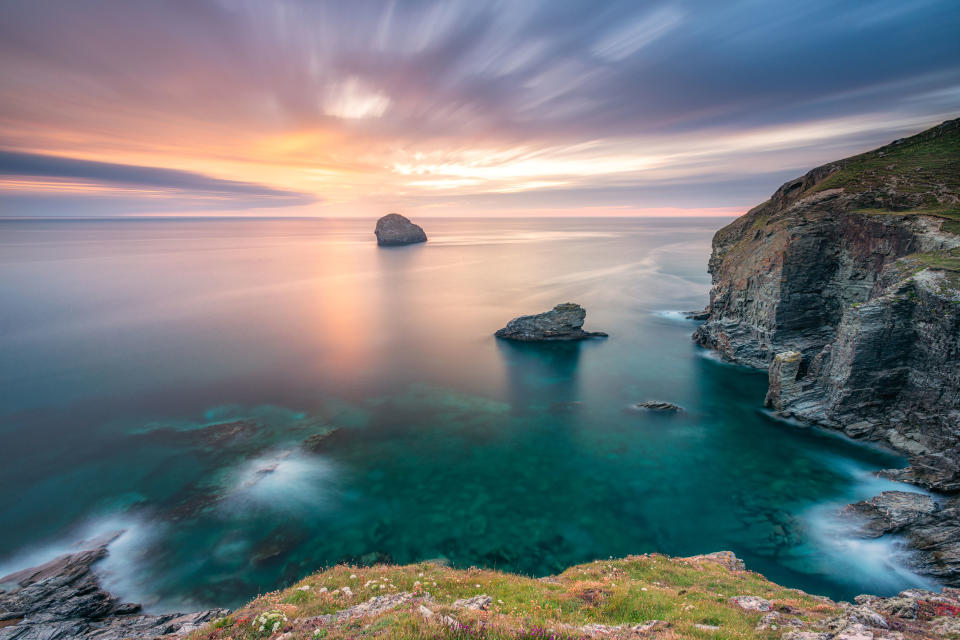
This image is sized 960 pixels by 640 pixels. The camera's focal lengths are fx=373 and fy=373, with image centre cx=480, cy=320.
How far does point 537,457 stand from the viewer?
27.4m

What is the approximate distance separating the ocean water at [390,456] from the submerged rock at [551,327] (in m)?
2.04

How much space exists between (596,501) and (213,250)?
178m

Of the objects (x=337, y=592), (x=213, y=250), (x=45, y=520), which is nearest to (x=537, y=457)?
(x=337, y=592)

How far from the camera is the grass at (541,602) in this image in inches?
336

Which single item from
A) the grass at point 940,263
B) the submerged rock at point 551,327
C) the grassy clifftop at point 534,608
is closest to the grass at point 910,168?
the grass at point 940,263

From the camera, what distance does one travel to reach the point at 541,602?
11070mm

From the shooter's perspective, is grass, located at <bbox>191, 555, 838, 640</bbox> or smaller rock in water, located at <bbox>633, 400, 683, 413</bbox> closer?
grass, located at <bbox>191, 555, 838, 640</bbox>

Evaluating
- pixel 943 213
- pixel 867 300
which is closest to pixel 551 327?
pixel 867 300

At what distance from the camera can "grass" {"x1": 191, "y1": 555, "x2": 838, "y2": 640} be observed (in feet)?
28.0

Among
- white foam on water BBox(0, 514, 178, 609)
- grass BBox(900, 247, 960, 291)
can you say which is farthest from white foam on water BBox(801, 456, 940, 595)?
white foam on water BBox(0, 514, 178, 609)

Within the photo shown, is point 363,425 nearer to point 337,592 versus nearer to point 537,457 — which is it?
point 537,457

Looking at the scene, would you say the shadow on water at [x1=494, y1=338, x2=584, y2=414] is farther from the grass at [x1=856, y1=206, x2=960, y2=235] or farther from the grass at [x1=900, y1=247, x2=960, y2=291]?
the grass at [x1=856, y1=206, x2=960, y2=235]

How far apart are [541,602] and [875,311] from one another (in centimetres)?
2900

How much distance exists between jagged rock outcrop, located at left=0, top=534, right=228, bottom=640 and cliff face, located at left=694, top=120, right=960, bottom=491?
3855 centimetres
